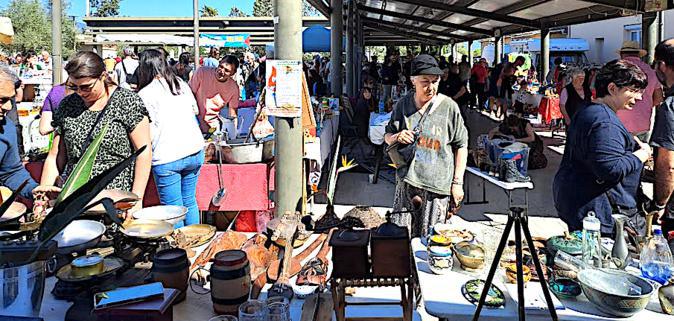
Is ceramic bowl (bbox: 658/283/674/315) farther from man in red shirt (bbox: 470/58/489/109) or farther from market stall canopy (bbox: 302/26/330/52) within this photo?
man in red shirt (bbox: 470/58/489/109)

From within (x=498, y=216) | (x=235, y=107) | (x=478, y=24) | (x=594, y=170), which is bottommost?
(x=498, y=216)

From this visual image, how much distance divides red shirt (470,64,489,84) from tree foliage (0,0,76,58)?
88.1ft

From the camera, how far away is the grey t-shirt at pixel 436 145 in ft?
8.86

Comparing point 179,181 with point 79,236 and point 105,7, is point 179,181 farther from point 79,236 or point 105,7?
point 105,7

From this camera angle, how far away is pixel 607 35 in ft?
82.4

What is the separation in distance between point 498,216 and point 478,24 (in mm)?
11180

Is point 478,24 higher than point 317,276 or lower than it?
higher

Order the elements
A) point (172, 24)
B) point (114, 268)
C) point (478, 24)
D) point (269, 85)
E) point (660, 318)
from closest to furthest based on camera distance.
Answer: point (660, 318)
point (114, 268)
point (269, 85)
point (478, 24)
point (172, 24)

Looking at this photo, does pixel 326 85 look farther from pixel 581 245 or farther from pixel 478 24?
pixel 581 245

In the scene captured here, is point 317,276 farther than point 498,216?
No

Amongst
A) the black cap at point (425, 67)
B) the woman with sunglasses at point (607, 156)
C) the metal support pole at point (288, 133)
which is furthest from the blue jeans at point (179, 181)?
the woman with sunglasses at point (607, 156)

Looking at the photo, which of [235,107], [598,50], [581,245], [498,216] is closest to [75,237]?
[581,245]

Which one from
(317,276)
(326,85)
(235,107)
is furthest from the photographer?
(326,85)

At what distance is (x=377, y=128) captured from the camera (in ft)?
19.9
